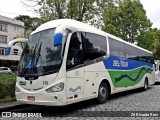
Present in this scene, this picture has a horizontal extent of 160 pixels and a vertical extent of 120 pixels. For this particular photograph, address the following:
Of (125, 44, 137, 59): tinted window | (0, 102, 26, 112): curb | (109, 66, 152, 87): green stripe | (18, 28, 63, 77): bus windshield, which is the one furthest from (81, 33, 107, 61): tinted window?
(0, 102, 26, 112): curb

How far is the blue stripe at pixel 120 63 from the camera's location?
11.9 meters

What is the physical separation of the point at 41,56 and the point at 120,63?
544cm

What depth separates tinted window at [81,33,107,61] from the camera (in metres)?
10.0

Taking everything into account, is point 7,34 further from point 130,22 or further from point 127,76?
point 127,76

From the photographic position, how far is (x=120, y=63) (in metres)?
13.2

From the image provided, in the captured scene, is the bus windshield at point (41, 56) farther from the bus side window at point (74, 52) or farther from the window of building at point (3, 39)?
the window of building at point (3, 39)

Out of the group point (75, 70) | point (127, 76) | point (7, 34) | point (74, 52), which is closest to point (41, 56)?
point (74, 52)

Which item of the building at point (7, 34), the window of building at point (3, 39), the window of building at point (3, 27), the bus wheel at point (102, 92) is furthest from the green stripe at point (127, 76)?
the window of building at point (3, 39)

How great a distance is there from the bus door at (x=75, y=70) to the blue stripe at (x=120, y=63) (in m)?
2.20

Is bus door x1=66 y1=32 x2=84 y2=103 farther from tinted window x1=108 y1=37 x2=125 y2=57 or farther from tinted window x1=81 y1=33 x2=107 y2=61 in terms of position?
tinted window x1=108 y1=37 x2=125 y2=57

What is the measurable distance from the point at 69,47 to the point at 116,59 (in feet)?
13.9

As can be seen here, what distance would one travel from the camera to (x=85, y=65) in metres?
9.88

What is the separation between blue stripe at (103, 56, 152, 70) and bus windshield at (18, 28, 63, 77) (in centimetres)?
327

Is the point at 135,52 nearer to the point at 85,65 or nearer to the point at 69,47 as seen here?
the point at 85,65
